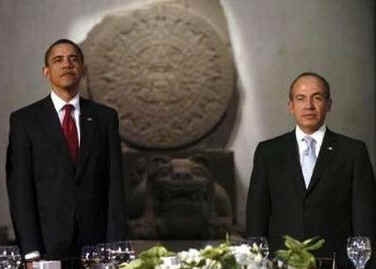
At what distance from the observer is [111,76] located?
6.99 m

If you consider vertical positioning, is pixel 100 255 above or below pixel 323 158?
below

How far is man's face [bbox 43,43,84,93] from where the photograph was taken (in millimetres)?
5547

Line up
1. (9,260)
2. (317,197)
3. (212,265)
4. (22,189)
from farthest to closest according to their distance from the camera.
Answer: (317,197)
(22,189)
(9,260)
(212,265)

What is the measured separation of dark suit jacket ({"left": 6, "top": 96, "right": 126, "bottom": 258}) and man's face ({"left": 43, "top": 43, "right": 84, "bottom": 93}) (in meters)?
0.14

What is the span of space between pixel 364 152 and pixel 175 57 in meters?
1.83

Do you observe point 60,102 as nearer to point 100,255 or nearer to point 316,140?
point 316,140

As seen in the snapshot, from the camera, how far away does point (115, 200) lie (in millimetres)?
5484

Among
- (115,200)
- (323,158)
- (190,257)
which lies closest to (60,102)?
(115,200)

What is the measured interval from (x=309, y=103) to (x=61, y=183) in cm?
124

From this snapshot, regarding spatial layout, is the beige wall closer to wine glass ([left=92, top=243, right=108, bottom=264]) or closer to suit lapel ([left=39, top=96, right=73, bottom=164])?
suit lapel ([left=39, top=96, right=73, bottom=164])

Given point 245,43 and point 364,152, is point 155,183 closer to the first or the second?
point 245,43

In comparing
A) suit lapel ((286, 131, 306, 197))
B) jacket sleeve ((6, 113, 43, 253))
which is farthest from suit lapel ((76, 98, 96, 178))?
suit lapel ((286, 131, 306, 197))

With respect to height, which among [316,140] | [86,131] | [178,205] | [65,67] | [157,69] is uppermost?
[157,69]

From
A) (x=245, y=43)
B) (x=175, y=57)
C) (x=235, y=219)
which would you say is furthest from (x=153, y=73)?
(x=235, y=219)
